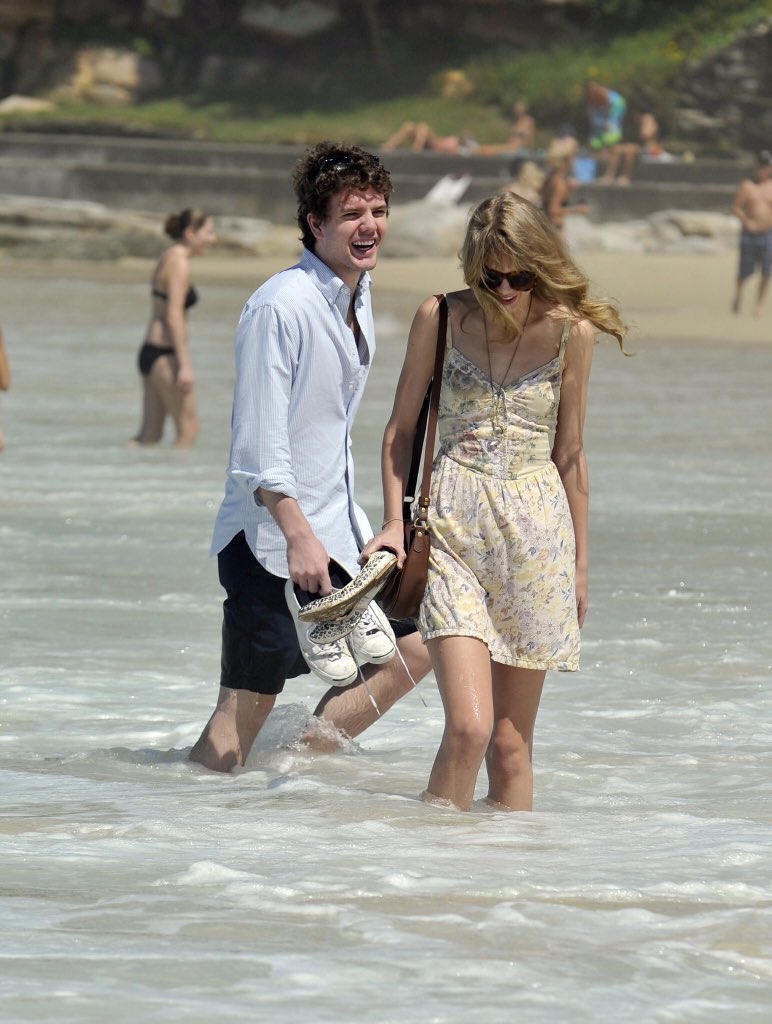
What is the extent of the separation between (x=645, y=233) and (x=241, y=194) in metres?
6.90

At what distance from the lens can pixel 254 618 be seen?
482 cm

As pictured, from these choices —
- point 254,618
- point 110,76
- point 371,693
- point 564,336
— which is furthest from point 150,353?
point 110,76

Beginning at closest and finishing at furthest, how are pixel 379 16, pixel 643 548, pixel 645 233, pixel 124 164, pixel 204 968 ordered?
pixel 204 968
pixel 643 548
pixel 645 233
pixel 124 164
pixel 379 16

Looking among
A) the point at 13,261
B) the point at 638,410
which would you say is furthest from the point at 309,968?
the point at 13,261

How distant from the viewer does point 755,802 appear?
530 centimetres

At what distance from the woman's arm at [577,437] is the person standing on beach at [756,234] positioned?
746 inches

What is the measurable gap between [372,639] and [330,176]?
3.68 feet

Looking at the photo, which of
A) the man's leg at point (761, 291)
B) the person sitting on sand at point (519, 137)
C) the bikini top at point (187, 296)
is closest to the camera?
the bikini top at point (187, 296)

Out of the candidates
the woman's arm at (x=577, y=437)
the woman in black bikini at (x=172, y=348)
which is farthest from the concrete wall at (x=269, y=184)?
the woman's arm at (x=577, y=437)

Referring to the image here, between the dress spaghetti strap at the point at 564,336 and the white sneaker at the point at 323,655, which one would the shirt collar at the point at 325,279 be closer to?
the dress spaghetti strap at the point at 564,336

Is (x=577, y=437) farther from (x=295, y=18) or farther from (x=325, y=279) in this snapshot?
(x=295, y=18)

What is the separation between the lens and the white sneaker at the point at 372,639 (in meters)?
4.66

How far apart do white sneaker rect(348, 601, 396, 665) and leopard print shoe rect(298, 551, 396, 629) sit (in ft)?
0.58

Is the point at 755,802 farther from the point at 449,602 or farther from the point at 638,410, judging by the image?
the point at 638,410
